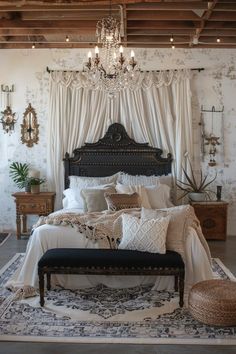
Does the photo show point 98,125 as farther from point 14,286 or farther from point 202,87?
point 14,286

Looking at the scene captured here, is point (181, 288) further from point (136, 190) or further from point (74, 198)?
point (74, 198)

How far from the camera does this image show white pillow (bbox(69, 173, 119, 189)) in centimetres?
679

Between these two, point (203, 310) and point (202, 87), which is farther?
point (202, 87)

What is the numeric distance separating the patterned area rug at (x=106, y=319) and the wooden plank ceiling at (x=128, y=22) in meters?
3.21

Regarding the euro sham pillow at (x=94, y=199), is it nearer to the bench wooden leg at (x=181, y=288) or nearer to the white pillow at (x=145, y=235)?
the white pillow at (x=145, y=235)

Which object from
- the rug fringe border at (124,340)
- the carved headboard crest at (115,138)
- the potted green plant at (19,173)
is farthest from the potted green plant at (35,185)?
the rug fringe border at (124,340)

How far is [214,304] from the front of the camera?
3568 mm

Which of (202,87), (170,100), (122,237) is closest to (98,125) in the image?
(170,100)

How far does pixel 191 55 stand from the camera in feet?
24.0

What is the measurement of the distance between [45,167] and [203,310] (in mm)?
4507

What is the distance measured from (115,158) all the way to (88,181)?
681 mm

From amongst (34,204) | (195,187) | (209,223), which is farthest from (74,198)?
(209,223)

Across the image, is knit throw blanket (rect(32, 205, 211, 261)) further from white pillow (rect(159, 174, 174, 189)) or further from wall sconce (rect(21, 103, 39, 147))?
wall sconce (rect(21, 103, 39, 147))

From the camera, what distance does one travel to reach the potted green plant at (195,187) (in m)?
7.07
